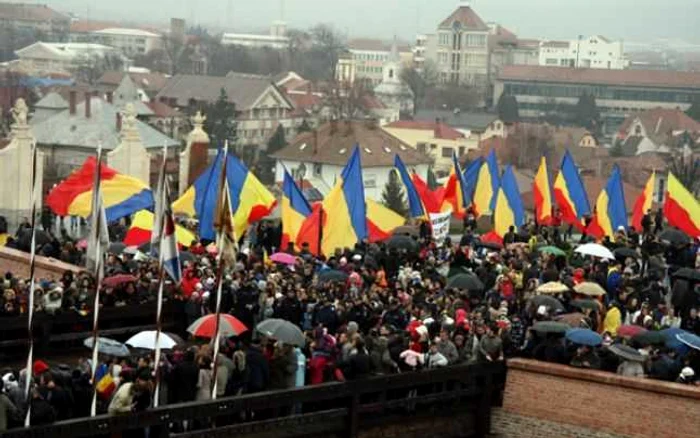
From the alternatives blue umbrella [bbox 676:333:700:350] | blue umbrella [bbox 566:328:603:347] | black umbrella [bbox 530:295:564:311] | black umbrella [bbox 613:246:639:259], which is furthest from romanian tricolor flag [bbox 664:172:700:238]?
blue umbrella [bbox 566:328:603:347]

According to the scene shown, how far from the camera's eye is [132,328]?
67.7 feet

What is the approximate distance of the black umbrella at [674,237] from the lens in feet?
87.5

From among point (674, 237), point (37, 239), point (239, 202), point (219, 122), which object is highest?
point (239, 202)

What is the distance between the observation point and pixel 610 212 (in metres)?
29.3

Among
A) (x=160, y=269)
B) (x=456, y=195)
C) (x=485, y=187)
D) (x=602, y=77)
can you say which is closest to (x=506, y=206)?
(x=456, y=195)

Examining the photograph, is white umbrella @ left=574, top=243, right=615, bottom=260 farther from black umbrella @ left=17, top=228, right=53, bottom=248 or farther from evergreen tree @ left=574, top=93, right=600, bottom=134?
evergreen tree @ left=574, top=93, right=600, bottom=134

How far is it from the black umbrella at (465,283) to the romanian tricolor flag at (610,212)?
7706mm

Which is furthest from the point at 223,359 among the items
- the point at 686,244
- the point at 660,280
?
the point at 686,244

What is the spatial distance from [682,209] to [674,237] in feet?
5.13

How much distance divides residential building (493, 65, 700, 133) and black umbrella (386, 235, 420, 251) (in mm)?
164934

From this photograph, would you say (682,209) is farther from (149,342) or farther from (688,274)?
(149,342)

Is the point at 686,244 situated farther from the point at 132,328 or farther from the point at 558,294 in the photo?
the point at 132,328

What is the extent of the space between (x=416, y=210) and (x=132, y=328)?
9.81 metres

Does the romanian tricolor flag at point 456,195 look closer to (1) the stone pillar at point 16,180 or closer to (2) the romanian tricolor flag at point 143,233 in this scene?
(2) the romanian tricolor flag at point 143,233
